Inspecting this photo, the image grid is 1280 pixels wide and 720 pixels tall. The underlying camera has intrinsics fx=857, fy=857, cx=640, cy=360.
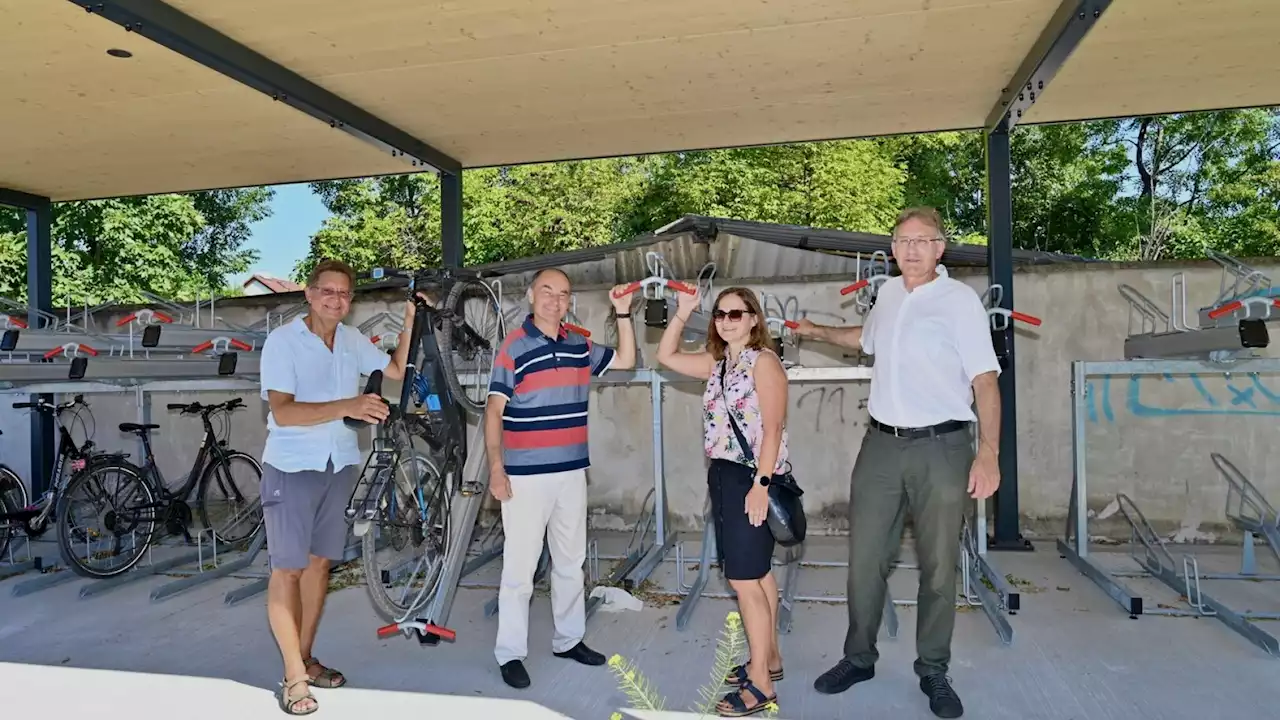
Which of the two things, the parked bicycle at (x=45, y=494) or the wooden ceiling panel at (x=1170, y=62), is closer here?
the wooden ceiling panel at (x=1170, y=62)

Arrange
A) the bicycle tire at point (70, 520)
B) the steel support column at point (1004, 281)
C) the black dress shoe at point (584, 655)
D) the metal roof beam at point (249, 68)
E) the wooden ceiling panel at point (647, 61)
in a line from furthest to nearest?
the steel support column at point (1004, 281) < the bicycle tire at point (70, 520) < the wooden ceiling panel at point (647, 61) < the black dress shoe at point (584, 655) < the metal roof beam at point (249, 68)

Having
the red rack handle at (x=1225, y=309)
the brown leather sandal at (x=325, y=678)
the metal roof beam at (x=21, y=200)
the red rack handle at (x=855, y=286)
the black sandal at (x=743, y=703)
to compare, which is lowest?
the brown leather sandal at (x=325, y=678)

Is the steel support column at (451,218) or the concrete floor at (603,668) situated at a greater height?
the steel support column at (451,218)

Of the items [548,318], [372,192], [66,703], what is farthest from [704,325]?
[372,192]

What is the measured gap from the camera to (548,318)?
3.13m

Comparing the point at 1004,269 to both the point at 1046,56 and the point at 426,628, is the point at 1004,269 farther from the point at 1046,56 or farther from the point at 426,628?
the point at 426,628

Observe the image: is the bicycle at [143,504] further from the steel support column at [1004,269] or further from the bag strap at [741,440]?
the steel support column at [1004,269]

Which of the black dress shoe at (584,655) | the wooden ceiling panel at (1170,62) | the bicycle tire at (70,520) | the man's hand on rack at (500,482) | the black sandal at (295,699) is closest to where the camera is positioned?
the black sandal at (295,699)

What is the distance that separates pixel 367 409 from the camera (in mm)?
2844

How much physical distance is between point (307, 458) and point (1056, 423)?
456 cm

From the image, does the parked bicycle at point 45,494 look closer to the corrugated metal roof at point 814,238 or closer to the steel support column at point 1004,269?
the corrugated metal roof at point 814,238

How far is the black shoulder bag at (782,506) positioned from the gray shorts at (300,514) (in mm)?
1427

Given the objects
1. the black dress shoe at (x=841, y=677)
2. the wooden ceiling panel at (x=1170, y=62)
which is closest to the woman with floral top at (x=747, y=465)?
the black dress shoe at (x=841, y=677)

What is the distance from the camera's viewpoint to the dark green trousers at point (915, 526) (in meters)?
2.81
